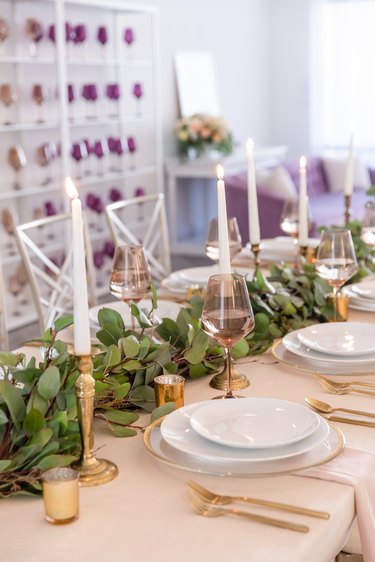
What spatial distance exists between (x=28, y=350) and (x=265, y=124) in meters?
6.80

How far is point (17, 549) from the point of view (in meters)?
1.05

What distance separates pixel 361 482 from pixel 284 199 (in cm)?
488

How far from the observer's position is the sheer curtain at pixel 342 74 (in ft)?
26.4

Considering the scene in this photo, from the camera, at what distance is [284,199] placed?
6008mm

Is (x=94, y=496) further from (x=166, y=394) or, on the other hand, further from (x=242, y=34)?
(x=242, y=34)

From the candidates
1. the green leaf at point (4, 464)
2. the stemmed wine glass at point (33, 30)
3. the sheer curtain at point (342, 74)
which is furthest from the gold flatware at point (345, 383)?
the sheer curtain at point (342, 74)

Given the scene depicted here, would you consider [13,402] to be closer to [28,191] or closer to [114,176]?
[28,191]

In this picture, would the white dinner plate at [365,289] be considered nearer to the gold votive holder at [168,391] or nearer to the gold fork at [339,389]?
the gold fork at [339,389]

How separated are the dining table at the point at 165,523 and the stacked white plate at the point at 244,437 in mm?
19

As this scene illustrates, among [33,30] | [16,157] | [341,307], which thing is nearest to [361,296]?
[341,307]

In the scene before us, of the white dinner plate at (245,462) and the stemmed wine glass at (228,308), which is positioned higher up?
the stemmed wine glass at (228,308)

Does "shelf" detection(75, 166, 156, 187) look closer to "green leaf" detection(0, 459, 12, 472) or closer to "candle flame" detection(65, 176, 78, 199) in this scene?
"candle flame" detection(65, 176, 78, 199)

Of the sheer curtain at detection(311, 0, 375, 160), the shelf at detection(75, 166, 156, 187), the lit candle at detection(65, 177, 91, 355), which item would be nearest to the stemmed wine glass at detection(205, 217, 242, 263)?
the lit candle at detection(65, 177, 91, 355)

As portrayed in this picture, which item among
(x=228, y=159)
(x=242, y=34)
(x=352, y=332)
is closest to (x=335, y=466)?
(x=352, y=332)
